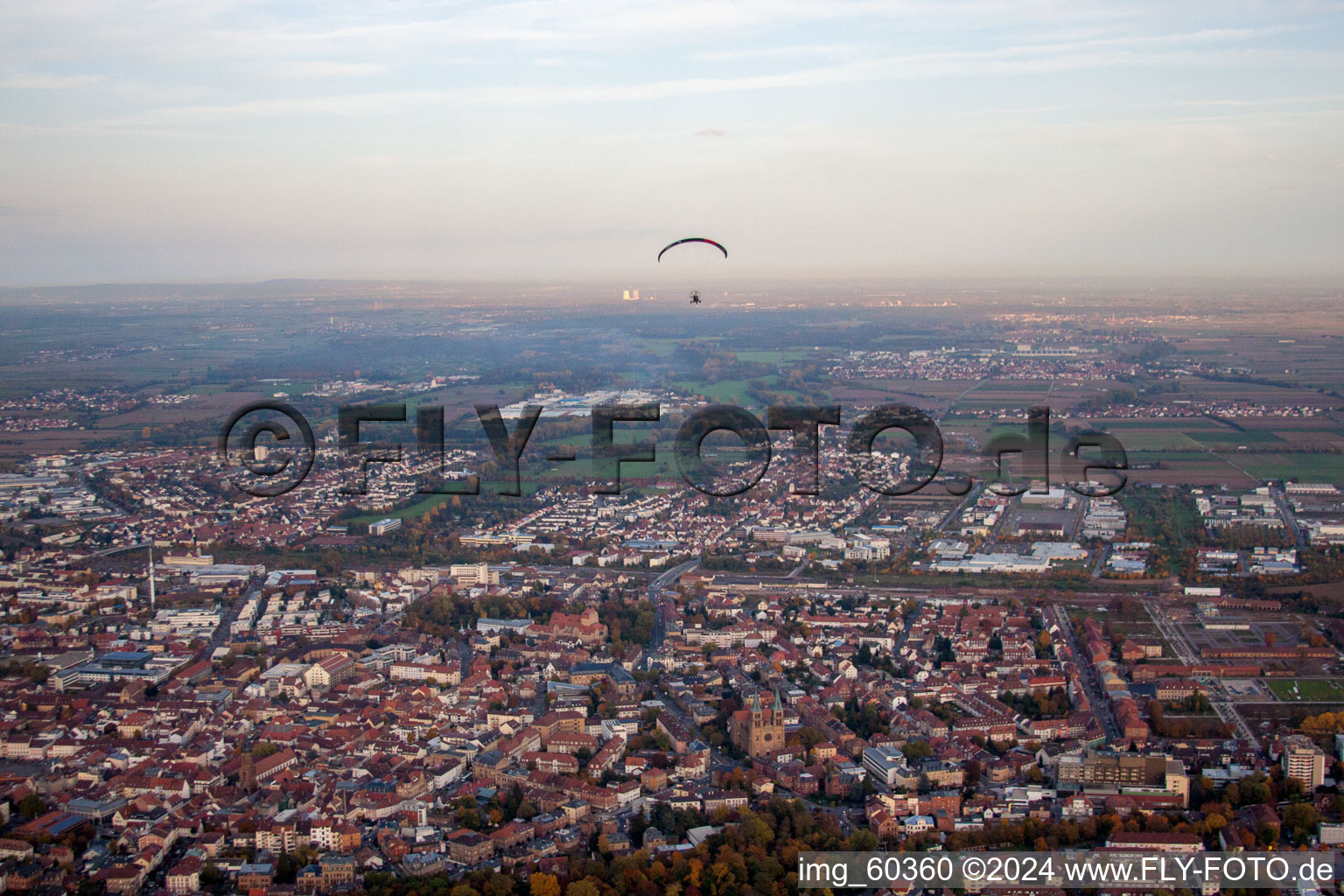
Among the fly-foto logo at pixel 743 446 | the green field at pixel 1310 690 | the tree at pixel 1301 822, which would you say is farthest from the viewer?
the fly-foto logo at pixel 743 446

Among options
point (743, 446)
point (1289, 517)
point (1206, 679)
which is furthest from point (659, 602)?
point (1289, 517)

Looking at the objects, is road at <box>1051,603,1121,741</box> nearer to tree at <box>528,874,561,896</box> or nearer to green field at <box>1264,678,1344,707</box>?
green field at <box>1264,678,1344,707</box>

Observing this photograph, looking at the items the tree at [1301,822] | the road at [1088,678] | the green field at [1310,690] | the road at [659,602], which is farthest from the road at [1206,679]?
the road at [659,602]

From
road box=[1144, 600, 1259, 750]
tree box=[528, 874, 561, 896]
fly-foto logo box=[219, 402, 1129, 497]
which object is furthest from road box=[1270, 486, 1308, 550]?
tree box=[528, 874, 561, 896]

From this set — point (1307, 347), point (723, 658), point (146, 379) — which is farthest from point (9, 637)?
point (1307, 347)

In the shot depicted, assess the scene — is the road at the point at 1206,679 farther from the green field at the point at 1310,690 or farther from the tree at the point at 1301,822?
the tree at the point at 1301,822

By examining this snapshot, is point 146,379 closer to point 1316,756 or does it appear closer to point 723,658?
point 723,658
